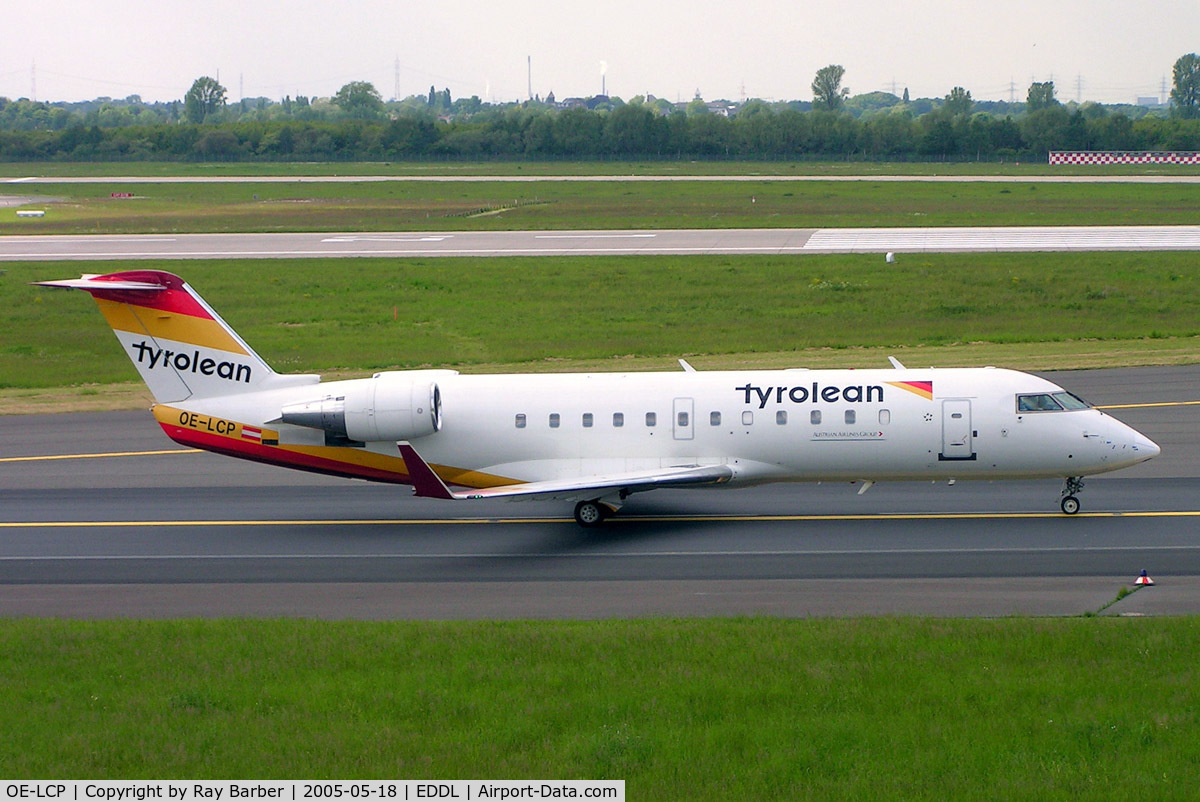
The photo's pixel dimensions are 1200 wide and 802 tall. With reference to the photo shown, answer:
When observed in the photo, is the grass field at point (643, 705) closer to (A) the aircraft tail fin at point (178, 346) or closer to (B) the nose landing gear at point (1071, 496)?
(B) the nose landing gear at point (1071, 496)

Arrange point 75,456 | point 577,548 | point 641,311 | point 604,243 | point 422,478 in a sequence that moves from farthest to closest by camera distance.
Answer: point 604,243
point 641,311
point 75,456
point 577,548
point 422,478

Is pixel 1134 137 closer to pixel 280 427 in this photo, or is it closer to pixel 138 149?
pixel 138 149

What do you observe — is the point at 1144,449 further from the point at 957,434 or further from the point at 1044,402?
the point at 957,434

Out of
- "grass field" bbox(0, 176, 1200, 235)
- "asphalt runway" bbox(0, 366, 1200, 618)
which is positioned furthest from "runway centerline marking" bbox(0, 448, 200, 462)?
"grass field" bbox(0, 176, 1200, 235)

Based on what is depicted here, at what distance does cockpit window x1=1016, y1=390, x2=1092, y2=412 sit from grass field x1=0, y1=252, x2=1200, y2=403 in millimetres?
16229

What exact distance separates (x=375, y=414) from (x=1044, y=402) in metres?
14.3

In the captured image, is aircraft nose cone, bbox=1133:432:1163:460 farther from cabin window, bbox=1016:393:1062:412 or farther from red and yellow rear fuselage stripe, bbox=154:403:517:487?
red and yellow rear fuselage stripe, bbox=154:403:517:487

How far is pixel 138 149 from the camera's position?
631ft

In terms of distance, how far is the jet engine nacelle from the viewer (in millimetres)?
26484

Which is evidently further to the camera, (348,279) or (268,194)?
(268,194)

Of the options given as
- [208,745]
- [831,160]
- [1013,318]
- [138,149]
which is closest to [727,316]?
[1013,318]

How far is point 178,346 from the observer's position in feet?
90.2

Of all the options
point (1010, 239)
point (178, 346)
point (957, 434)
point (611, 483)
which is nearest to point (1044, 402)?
point (957, 434)

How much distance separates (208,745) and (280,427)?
540 inches
